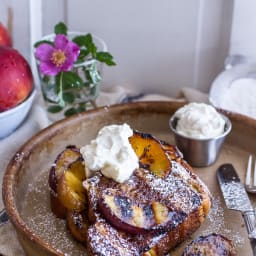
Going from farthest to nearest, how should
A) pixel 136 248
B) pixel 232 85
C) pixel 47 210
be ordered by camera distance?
pixel 232 85 < pixel 47 210 < pixel 136 248

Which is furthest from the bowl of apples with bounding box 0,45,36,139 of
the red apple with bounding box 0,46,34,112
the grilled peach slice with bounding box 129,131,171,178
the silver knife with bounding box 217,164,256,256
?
the silver knife with bounding box 217,164,256,256

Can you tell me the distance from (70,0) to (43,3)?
6 cm

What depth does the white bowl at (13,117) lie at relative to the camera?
97 cm

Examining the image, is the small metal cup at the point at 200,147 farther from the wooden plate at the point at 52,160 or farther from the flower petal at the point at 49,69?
the flower petal at the point at 49,69

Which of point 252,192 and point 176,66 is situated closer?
point 252,192

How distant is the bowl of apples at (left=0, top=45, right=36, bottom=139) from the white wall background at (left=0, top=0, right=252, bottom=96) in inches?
7.7

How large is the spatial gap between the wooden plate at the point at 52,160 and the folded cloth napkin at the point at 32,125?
3 centimetres

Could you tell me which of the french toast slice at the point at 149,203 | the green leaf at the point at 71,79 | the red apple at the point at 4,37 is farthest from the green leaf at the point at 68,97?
the french toast slice at the point at 149,203

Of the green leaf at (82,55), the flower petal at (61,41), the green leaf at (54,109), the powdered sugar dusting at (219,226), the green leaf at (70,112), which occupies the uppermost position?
the flower petal at (61,41)

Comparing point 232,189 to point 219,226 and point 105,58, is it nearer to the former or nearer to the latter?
point 219,226

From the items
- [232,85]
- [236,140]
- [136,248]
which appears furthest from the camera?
[232,85]

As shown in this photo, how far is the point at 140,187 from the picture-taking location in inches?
31.8

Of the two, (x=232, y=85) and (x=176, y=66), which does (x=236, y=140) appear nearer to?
(x=232, y=85)

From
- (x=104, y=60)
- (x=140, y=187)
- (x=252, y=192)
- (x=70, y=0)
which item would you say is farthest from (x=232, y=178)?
(x=70, y=0)
